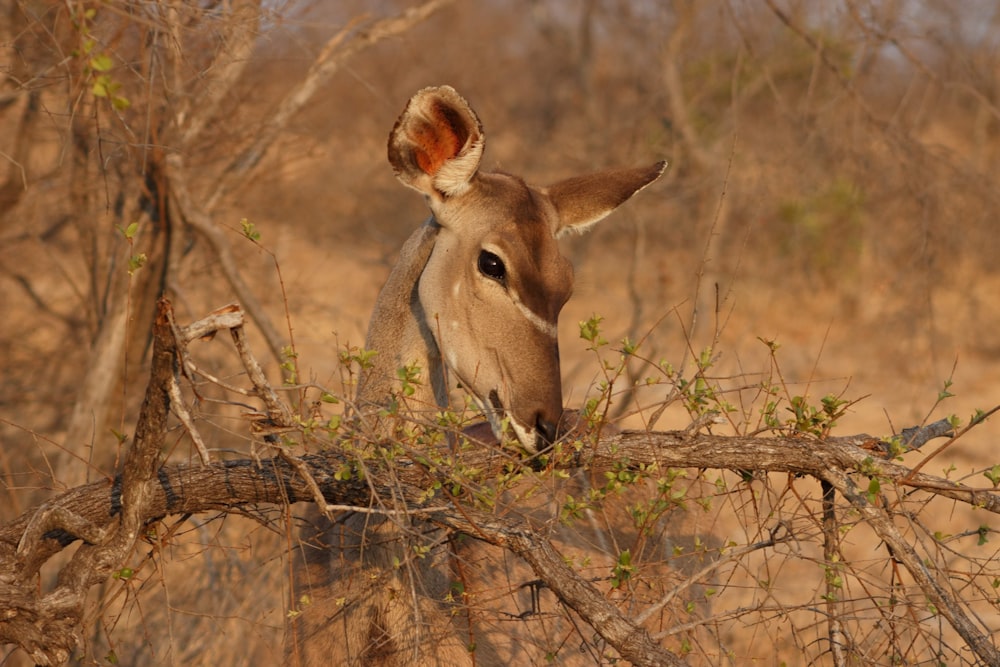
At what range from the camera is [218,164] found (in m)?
6.54

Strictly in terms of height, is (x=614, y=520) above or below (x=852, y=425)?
below

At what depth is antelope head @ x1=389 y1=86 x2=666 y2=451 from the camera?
3508mm

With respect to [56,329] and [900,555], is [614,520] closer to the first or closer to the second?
[900,555]

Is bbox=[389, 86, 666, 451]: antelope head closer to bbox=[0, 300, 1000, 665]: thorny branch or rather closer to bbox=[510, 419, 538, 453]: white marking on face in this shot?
bbox=[510, 419, 538, 453]: white marking on face

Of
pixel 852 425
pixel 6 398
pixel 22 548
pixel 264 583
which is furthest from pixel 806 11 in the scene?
pixel 22 548

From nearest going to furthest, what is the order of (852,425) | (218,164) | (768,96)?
(218,164) < (852,425) < (768,96)

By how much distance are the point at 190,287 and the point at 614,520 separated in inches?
128

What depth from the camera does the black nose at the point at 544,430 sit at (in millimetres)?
3430

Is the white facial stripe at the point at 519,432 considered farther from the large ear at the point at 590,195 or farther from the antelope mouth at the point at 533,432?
the large ear at the point at 590,195

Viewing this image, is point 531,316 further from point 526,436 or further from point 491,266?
point 526,436

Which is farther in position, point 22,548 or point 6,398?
point 6,398

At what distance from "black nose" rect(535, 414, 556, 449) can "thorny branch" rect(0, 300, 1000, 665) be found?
0.20 metres

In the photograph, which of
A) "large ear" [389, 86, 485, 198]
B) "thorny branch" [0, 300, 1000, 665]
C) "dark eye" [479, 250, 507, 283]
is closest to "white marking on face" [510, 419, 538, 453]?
"thorny branch" [0, 300, 1000, 665]

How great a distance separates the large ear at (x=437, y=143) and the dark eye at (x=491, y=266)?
0.99 ft
